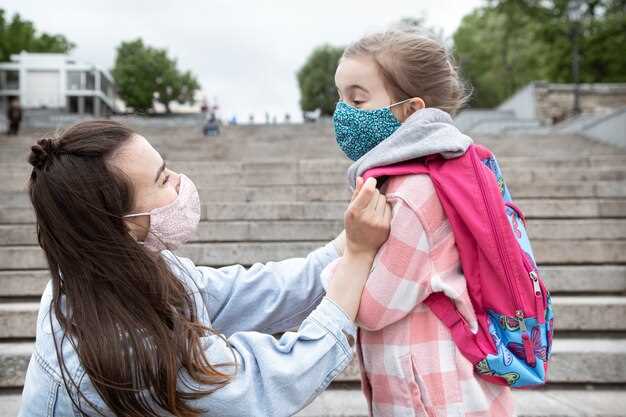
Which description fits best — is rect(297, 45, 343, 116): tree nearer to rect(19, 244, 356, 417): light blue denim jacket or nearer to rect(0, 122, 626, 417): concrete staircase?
rect(0, 122, 626, 417): concrete staircase

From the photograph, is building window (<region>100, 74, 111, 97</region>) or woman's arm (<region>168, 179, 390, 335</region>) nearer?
woman's arm (<region>168, 179, 390, 335</region>)

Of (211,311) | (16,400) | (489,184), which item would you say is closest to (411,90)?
(489,184)

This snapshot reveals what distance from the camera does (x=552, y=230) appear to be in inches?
182

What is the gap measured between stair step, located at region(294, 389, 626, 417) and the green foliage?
16.9 meters

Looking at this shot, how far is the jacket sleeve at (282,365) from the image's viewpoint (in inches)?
48.1

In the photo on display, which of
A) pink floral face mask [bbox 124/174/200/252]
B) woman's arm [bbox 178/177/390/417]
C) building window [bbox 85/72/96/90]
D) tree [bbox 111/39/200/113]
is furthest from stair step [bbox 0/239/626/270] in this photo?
tree [bbox 111/39/200/113]

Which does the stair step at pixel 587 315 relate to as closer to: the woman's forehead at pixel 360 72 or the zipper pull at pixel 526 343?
the zipper pull at pixel 526 343

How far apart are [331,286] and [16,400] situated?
2518 mm

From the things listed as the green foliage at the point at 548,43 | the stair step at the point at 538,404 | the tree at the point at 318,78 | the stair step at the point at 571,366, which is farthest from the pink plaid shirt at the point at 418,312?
the tree at the point at 318,78

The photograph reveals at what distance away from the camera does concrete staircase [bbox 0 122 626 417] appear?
10.1ft

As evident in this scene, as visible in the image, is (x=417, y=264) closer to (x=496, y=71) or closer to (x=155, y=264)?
(x=155, y=264)

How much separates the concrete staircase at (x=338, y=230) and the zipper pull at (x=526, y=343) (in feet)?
5.40

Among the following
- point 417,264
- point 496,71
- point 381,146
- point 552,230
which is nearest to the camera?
point 417,264

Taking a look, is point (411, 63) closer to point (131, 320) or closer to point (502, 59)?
point (131, 320)
